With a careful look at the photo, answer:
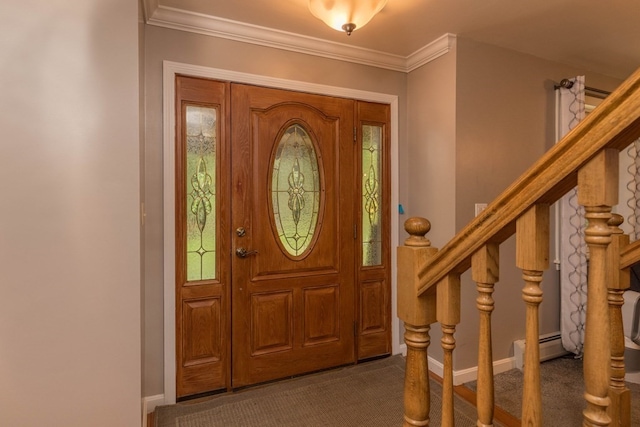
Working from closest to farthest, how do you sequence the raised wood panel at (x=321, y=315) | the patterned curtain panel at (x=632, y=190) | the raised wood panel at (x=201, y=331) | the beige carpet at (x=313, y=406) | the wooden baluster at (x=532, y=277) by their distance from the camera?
the wooden baluster at (x=532, y=277) → the beige carpet at (x=313, y=406) → the raised wood panel at (x=201, y=331) → the raised wood panel at (x=321, y=315) → the patterned curtain panel at (x=632, y=190)

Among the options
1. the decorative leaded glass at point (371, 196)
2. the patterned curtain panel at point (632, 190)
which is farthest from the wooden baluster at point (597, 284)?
the patterned curtain panel at point (632, 190)

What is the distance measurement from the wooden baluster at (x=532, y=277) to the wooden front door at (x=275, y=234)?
6.43ft

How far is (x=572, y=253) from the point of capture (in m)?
2.85

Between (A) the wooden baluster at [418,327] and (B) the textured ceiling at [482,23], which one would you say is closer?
(A) the wooden baluster at [418,327]

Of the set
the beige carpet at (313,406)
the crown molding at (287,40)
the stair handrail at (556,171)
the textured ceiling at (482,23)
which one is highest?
the textured ceiling at (482,23)

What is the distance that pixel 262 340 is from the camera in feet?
8.40

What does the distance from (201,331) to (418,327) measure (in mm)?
1771

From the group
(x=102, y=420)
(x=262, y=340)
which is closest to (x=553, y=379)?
(x=262, y=340)

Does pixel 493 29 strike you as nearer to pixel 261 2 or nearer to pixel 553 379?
pixel 261 2

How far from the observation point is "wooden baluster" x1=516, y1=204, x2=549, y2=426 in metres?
0.74

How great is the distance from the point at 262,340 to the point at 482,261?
79.6 inches

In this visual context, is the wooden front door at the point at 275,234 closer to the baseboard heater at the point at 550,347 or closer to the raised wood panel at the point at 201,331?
the raised wood panel at the point at 201,331

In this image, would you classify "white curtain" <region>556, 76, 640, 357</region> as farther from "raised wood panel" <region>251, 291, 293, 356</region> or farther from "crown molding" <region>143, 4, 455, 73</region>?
"raised wood panel" <region>251, 291, 293, 356</region>

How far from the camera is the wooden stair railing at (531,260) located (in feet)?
2.11
